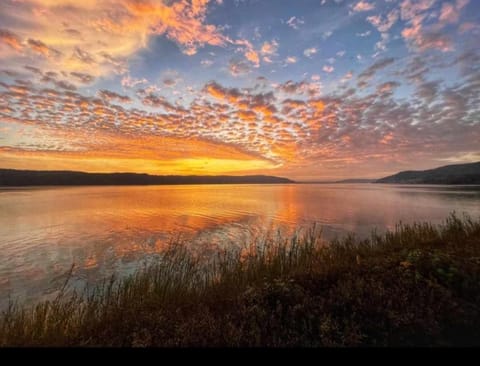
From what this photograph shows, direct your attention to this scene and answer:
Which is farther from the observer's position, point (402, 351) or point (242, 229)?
point (242, 229)

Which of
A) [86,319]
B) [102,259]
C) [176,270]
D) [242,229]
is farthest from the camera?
[242,229]

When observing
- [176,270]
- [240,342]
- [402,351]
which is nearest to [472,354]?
[402,351]

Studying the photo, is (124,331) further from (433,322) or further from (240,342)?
(433,322)

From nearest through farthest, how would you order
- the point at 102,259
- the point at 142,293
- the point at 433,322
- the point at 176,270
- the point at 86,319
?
1. the point at 433,322
2. the point at 86,319
3. the point at 142,293
4. the point at 176,270
5. the point at 102,259

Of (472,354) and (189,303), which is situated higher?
(472,354)

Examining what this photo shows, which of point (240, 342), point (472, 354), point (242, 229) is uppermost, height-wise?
point (472, 354)

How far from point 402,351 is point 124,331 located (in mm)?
3904

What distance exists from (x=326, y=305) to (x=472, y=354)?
197 cm

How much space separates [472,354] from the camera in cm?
252

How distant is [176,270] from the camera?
696cm

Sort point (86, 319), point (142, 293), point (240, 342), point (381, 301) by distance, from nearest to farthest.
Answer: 1. point (240, 342)
2. point (381, 301)
3. point (86, 319)
4. point (142, 293)

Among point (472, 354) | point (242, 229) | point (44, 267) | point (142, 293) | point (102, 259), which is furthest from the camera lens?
point (242, 229)

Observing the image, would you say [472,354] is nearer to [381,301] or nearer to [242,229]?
[381,301]

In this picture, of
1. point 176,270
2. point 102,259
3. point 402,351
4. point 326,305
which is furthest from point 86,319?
point 102,259
